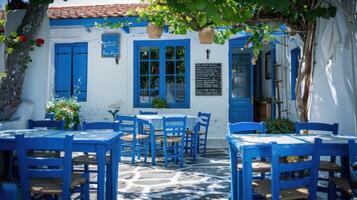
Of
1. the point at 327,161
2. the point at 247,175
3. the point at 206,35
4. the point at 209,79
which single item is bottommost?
the point at 327,161

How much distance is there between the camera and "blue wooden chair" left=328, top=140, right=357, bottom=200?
300 cm

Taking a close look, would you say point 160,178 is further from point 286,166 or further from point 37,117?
point 286,166

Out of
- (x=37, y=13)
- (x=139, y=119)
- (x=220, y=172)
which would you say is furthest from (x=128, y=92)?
(x=37, y=13)

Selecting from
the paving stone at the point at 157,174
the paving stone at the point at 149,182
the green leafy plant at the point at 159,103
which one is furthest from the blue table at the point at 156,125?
the green leafy plant at the point at 159,103

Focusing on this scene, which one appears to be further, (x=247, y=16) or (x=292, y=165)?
(x=247, y=16)

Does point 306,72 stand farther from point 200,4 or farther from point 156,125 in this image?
point 200,4

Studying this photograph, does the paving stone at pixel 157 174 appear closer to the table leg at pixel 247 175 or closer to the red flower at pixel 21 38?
the red flower at pixel 21 38

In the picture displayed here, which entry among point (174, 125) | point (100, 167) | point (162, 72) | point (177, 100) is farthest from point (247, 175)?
point (162, 72)

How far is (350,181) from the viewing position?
3182 mm

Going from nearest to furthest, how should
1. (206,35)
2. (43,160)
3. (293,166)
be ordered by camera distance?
(293,166) → (43,160) → (206,35)

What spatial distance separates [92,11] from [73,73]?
1.80 metres

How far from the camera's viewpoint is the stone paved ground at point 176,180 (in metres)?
4.94

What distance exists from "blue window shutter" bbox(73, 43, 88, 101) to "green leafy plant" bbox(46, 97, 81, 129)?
0.39m

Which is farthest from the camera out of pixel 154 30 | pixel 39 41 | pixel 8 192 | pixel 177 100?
pixel 177 100
